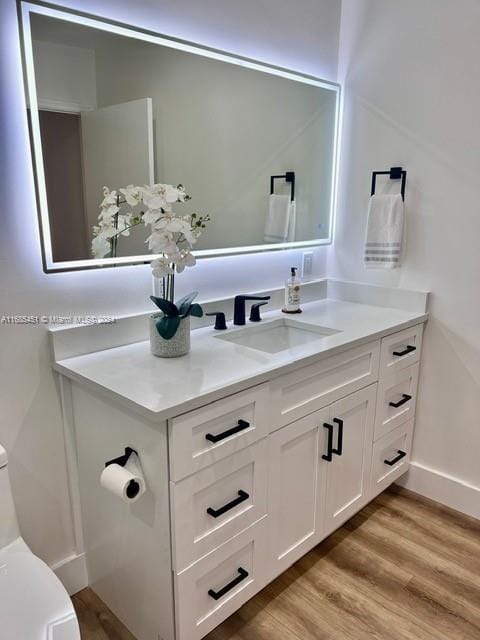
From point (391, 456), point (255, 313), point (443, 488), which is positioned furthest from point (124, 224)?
point (443, 488)

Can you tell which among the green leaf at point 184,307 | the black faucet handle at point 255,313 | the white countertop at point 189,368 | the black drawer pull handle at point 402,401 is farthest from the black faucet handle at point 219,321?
the black drawer pull handle at point 402,401

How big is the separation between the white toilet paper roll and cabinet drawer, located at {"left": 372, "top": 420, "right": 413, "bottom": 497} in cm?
113

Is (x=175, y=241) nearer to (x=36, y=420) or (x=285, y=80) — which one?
(x=36, y=420)

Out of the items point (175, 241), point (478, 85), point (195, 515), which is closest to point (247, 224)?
point (175, 241)

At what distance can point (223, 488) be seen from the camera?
1.41 meters

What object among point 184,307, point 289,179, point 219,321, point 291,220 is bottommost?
point 219,321

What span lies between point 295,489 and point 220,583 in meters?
0.39

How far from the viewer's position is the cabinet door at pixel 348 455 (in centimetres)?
180

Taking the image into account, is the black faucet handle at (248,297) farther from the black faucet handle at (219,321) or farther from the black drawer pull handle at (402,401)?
the black drawer pull handle at (402,401)

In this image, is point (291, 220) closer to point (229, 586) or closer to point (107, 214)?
point (107, 214)

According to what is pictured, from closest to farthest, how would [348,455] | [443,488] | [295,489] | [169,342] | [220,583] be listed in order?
[220,583] < [169,342] < [295,489] < [348,455] < [443,488]

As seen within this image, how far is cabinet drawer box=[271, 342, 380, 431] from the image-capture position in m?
1.55

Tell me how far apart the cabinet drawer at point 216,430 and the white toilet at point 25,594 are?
38cm

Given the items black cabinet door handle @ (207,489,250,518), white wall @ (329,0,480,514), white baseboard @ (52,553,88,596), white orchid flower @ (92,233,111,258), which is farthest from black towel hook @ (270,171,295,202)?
white baseboard @ (52,553,88,596)
